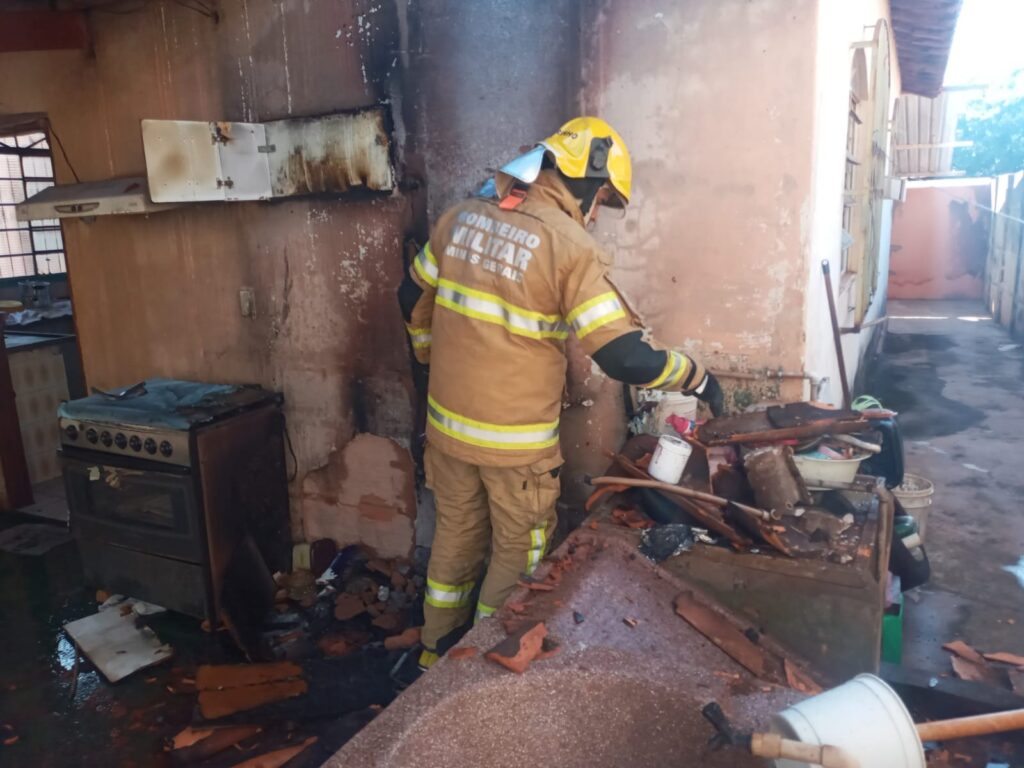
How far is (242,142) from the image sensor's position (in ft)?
13.9

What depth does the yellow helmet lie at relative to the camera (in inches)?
118

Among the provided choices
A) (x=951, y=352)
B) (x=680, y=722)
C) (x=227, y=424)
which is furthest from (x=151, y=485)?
(x=951, y=352)

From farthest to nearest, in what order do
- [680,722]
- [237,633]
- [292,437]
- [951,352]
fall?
[951,352] < [292,437] < [237,633] < [680,722]

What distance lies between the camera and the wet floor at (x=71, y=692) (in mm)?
3363

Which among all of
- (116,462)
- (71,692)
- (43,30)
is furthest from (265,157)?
(71,692)

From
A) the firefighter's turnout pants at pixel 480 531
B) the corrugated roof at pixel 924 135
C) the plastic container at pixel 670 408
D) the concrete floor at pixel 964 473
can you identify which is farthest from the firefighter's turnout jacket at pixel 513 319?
the corrugated roof at pixel 924 135

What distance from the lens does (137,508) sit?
4.29 m

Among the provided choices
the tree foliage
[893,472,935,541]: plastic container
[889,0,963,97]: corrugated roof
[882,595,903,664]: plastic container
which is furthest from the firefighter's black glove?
the tree foliage

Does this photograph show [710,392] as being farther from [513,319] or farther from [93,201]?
[93,201]

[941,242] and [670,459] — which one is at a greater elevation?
[941,242]

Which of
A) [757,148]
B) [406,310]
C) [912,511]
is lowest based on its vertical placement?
[912,511]

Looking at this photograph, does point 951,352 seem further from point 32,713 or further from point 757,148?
point 32,713

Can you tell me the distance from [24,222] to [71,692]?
822 cm

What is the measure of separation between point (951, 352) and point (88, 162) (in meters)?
10.9
